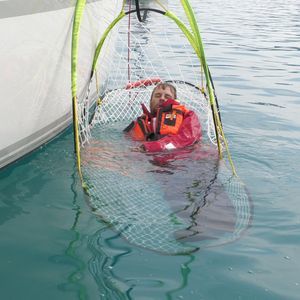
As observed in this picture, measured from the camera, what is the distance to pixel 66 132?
6.67 m

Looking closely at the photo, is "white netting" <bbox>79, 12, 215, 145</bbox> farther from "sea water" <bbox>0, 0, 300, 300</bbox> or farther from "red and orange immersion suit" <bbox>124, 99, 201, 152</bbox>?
"sea water" <bbox>0, 0, 300, 300</bbox>

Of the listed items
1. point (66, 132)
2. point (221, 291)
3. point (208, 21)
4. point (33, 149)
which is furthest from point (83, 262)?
point (208, 21)

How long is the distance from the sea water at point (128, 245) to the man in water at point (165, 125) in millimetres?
686

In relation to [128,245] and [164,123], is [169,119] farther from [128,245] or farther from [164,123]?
[128,245]

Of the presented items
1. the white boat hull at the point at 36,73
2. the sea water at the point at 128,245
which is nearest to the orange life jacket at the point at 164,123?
the sea water at the point at 128,245

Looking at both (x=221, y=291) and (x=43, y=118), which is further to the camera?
(x=43, y=118)

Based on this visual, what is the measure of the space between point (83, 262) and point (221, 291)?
1045 millimetres

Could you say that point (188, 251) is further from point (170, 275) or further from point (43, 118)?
point (43, 118)

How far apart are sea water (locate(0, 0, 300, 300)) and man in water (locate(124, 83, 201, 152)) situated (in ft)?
2.25

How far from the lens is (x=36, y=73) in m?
5.25

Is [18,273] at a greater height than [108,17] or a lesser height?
lesser

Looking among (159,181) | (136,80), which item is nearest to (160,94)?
(159,181)

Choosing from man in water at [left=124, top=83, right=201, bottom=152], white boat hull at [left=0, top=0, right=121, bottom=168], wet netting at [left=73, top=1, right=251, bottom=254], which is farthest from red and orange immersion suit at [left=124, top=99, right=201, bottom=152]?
white boat hull at [left=0, top=0, right=121, bottom=168]

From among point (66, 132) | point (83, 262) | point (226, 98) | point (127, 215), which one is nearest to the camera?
point (83, 262)
